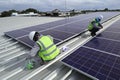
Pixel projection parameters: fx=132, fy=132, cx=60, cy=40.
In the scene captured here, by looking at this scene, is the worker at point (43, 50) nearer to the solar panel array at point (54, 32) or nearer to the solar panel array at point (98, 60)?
the solar panel array at point (98, 60)

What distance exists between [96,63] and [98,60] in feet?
0.79

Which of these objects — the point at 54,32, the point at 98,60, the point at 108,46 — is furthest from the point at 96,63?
the point at 54,32

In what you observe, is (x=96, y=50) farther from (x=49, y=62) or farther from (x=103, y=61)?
(x=49, y=62)

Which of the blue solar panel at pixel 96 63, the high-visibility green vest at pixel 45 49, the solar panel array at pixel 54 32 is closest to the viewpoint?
the blue solar panel at pixel 96 63

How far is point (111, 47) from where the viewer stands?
19.8 ft

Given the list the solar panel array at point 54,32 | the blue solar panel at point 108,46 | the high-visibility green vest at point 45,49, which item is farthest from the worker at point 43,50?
the blue solar panel at point 108,46

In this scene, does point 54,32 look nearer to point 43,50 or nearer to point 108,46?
point 108,46

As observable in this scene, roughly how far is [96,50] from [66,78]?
2019 mm

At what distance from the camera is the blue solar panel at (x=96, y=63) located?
159 inches

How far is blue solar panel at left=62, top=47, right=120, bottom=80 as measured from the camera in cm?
403

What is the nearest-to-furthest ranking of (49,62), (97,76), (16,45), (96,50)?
(97,76) < (49,62) < (96,50) < (16,45)

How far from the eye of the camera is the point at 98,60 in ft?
15.8

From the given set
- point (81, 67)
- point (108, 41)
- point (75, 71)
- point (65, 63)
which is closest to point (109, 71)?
point (81, 67)

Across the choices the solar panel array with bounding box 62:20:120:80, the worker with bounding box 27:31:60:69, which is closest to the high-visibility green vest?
the worker with bounding box 27:31:60:69
